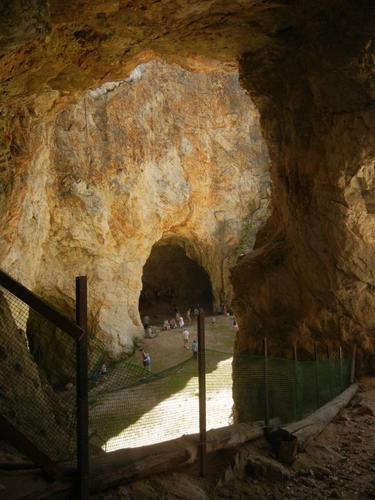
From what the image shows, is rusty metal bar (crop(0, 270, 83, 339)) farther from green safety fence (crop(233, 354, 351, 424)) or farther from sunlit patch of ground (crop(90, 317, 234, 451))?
green safety fence (crop(233, 354, 351, 424))

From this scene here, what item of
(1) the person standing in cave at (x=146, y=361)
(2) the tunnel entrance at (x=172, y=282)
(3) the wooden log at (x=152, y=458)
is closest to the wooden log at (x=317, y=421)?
(3) the wooden log at (x=152, y=458)

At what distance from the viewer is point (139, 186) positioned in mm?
23266

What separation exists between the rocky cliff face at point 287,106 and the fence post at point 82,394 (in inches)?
207

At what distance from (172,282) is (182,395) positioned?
92.1 ft

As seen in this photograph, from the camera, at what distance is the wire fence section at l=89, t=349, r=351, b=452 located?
4652 millimetres

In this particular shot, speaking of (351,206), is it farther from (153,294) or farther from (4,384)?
(153,294)

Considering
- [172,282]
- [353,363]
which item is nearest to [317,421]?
[353,363]

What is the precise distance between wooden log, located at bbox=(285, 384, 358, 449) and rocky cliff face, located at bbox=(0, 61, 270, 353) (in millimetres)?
A: 12075

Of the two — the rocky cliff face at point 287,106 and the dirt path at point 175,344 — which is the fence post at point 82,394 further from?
the dirt path at point 175,344

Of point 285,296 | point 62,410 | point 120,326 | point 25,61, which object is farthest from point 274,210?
point 120,326

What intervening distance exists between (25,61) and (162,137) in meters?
17.6

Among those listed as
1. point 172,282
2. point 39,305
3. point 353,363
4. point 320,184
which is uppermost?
point 320,184

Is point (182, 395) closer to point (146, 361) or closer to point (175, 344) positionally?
point (146, 361)

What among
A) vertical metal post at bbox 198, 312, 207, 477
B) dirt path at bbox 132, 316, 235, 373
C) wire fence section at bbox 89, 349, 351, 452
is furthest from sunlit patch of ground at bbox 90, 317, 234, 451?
dirt path at bbox 132, 316, 235, 373
